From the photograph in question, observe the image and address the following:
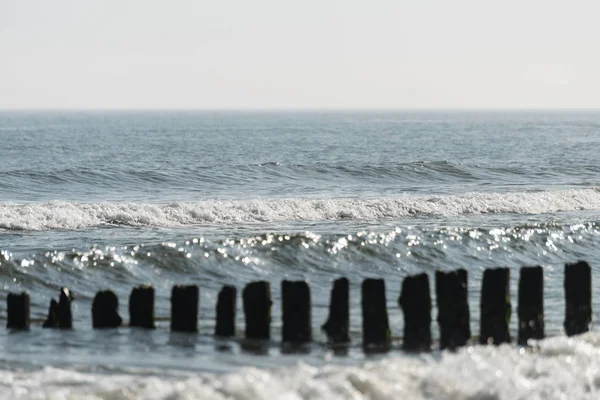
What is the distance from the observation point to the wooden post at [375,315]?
12.7 metres

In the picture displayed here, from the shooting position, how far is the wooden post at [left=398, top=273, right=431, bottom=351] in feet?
41.7

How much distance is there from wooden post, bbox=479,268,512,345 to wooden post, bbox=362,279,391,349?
4.29 feet

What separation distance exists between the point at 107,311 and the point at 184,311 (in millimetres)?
1192

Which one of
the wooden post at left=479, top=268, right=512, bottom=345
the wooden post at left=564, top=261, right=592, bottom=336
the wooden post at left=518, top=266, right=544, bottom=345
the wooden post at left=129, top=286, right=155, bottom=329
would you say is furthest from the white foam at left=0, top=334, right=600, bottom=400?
the wooden post at left=129, top=286, right=155, bottom=329

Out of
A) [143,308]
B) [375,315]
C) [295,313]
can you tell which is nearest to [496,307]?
[375,315]

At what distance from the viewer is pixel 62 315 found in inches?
550

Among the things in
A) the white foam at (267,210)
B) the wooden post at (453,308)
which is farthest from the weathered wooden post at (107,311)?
→ the white foam at (267,210)

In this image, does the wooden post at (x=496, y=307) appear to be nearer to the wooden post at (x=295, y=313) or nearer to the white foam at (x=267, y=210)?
the wooden post at (x=295, y=313)

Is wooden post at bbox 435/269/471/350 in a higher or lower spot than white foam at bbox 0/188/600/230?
higher

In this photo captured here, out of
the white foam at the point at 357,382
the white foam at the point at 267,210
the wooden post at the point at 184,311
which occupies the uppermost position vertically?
the wooden post at the point at 184,311

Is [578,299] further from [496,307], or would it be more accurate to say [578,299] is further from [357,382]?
[357,382]

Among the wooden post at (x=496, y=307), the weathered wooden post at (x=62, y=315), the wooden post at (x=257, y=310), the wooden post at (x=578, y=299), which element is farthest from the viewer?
the weathered wooden post at (x=62, y=315)

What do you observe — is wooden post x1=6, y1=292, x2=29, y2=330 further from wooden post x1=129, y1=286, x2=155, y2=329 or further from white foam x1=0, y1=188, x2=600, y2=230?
white foam x1=0, y1=188, x2=600, y2=230

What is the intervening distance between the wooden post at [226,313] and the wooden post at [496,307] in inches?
127
